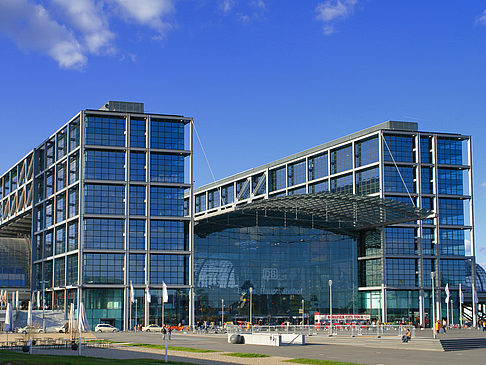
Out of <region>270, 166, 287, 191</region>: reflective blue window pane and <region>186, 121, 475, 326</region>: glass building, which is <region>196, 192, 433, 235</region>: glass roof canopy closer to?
<region>186, 121, 475, 326</region>: glass building

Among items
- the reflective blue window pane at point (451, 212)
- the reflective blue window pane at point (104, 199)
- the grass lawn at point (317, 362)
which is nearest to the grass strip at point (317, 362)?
the grass lawn at point (317, 362)

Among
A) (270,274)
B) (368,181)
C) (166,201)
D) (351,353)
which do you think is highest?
(368,181)

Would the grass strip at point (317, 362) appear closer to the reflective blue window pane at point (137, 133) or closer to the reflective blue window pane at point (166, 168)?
the reflective blue window pane at point (166, 168)

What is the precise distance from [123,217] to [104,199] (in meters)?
4.22

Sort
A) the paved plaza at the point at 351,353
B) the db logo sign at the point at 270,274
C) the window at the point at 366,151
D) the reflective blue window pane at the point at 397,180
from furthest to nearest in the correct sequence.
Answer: the window at the point at 366,151, the reflective blue window pane at the point at 397,180, the db logo sign at the point at 270,274, the paved plaza at the point at 351,353

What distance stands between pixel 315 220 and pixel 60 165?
151ft

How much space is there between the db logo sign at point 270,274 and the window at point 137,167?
26.1m

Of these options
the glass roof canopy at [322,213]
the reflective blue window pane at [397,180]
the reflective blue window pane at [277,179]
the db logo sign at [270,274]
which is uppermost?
the reflective blue window pane at [277,179]

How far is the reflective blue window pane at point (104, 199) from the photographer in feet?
377

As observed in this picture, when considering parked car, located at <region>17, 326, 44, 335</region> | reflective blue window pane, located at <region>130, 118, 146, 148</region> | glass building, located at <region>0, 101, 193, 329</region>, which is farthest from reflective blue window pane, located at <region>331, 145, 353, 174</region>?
parked car, located at <region>17, 326, 44, 335</region>

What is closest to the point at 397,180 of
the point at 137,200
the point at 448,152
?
the point at 448,152

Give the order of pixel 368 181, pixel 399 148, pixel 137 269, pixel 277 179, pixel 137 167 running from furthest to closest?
1. pixel 277 179
2. pixel 368 181
3. pixel 399 148
4. pixel 137 167
5. pixel 137 269

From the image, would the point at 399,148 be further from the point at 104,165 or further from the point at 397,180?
the point at 104,165

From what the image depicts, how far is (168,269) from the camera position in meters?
117
